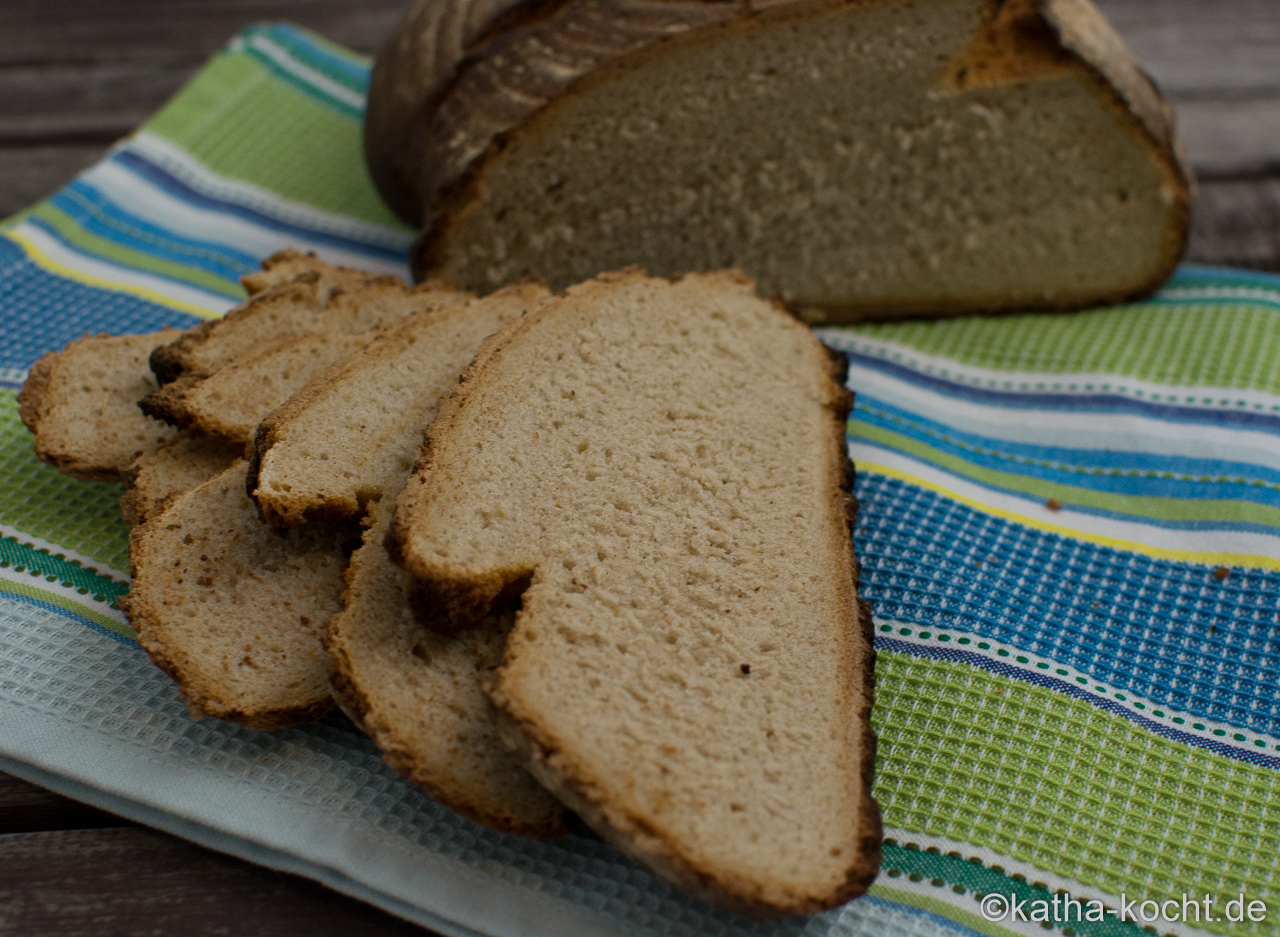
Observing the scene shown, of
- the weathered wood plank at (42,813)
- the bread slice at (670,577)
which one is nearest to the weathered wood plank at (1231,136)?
the bread slice at (670,577)

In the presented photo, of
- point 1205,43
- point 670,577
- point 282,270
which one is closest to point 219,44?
point 282,270

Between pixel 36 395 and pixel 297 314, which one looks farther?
pixel 297 314

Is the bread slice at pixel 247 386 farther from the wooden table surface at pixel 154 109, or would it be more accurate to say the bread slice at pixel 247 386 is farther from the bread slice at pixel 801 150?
the wooden table surface at pixel 154 109

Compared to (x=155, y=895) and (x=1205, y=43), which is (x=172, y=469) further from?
(x=1205, y=43)

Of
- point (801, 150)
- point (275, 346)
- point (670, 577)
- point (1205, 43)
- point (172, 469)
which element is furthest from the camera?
point (1205, 43)

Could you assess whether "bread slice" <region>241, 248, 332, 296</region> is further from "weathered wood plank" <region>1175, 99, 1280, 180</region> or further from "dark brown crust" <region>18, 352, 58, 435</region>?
"weathered wood plank" <region>1175, 99, 1280, 180</region>

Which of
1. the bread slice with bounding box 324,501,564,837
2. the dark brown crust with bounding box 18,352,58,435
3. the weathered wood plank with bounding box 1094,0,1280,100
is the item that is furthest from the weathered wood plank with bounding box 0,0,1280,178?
the bread slice with bounding box 324,501,564,837
